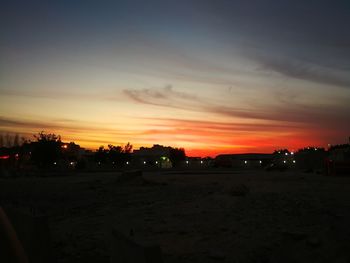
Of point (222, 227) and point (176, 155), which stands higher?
point (176, 155)

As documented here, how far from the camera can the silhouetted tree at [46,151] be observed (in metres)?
80.1

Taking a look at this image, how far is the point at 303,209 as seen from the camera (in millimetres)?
14859

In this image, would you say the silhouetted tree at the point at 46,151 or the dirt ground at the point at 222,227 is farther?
the silhouetted tree at the point at 46,151

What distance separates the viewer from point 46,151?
8019 cm

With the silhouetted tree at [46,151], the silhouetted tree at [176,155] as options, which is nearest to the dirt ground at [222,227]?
the silhouetted tree at [46,151]

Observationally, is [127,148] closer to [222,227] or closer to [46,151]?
[46,151]

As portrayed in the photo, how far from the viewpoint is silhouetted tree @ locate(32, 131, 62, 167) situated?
80125 millimetres

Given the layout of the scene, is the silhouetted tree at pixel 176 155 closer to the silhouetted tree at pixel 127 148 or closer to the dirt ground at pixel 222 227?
the silhouetted tree at pixel 127 148

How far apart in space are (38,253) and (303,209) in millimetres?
8632

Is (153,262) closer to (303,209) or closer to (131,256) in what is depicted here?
(131,256)

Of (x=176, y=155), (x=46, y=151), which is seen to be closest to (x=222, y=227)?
(x=46, y=151)

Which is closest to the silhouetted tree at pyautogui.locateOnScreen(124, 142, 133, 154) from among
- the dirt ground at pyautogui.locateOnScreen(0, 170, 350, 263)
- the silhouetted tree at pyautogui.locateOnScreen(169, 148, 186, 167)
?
the silhouetted tree at pyautogui.locateOnScreen(169, 148, 186, 167)

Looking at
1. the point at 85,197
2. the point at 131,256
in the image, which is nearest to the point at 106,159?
the point at 85,197

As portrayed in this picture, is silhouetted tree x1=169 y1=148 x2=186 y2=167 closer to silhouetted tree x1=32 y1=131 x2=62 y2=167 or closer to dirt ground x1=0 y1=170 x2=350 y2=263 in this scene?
silhouetted tree x1=32 y1=131 x2=62 y2=167
